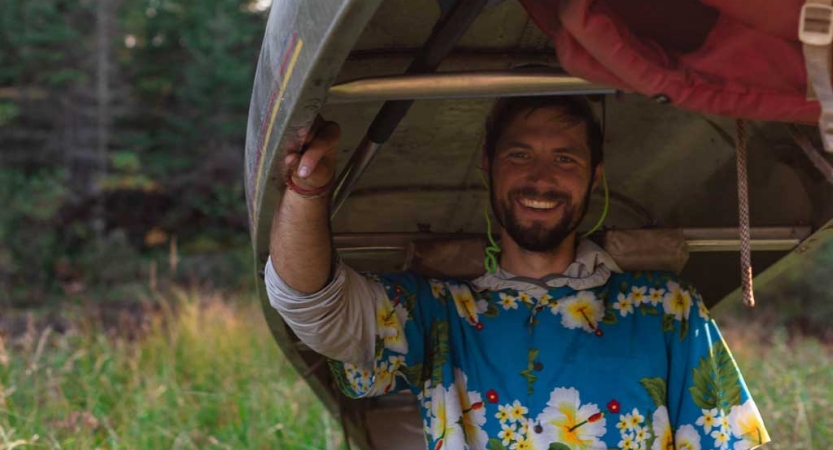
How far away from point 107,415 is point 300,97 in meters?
3.15

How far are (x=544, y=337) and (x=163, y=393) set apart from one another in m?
2.81

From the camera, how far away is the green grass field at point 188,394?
4234 millimetres

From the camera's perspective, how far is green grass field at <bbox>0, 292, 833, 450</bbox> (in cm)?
423

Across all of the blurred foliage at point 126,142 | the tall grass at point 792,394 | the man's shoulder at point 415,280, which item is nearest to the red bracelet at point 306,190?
the man's shoulder at point 415,280

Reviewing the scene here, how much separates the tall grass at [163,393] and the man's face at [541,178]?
185 cm

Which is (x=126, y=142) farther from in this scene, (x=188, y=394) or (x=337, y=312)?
(x=337, y=312)

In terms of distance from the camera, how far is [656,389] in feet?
8.40

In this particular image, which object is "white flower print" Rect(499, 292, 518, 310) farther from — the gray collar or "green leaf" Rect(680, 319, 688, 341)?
"green leaf" Rect(680, 319, 688, 341)

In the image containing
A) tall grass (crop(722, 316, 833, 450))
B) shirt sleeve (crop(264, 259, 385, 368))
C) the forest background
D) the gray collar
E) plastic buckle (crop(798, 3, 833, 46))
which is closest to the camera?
plastic buckle (crop(798, 3, 833, 46))

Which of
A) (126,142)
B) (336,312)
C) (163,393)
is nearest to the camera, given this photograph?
(336,312)

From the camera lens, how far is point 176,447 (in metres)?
4.18

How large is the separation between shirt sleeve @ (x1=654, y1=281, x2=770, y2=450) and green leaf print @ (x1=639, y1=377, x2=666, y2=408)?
0.03 metres

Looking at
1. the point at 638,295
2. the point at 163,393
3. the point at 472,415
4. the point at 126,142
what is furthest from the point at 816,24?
the point at 126,142

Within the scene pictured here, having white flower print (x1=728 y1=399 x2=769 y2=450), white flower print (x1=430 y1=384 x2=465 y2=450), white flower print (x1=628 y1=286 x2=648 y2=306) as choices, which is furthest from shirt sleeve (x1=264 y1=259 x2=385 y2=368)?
white flower print (x1=728 y1=399 x2=769 y2=450)
